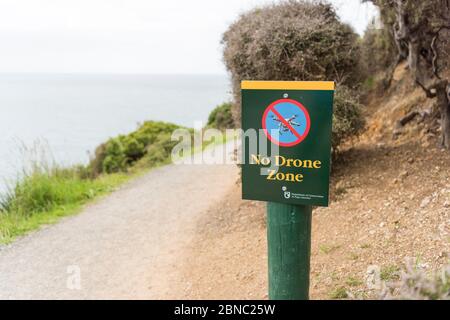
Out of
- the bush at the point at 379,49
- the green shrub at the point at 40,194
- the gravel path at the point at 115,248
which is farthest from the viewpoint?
the bush at the point at 379,49

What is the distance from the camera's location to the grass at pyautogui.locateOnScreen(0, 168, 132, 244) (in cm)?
802

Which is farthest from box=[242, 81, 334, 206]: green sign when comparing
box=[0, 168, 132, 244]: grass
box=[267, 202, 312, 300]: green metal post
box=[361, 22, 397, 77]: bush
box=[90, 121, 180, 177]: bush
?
box=[90, 121, 180, 177]: bush

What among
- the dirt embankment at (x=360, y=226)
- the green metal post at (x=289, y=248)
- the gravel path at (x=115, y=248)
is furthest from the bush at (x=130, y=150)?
the green metal post at (x=289, y=248)

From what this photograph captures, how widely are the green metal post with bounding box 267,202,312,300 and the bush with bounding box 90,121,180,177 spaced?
1094 centimetres

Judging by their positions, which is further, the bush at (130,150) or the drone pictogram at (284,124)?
the bush at (130,150)

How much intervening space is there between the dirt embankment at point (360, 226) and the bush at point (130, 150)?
23.1ft

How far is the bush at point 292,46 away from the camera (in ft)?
22.6

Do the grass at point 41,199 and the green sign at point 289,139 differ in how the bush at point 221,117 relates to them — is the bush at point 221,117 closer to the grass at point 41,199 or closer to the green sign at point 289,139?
the grass at point 41,199

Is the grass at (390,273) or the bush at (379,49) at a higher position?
the bush at (379,49)

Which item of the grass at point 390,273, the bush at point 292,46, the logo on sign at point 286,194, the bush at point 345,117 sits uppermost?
Result: the bush at point 292,46

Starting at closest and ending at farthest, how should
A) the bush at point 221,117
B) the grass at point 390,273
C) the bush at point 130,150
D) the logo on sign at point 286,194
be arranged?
the logo on sign at point 286,194, the grass at point 390,273, the bush at point 130,150, the bush at point 221,117

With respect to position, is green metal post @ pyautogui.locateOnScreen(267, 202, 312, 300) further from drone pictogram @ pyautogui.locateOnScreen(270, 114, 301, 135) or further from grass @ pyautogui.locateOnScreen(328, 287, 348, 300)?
grass @ pyautogui.locateOnScreen(328, 287, 348, 300)

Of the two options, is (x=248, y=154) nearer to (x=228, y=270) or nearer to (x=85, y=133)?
(x=228, y=270)
